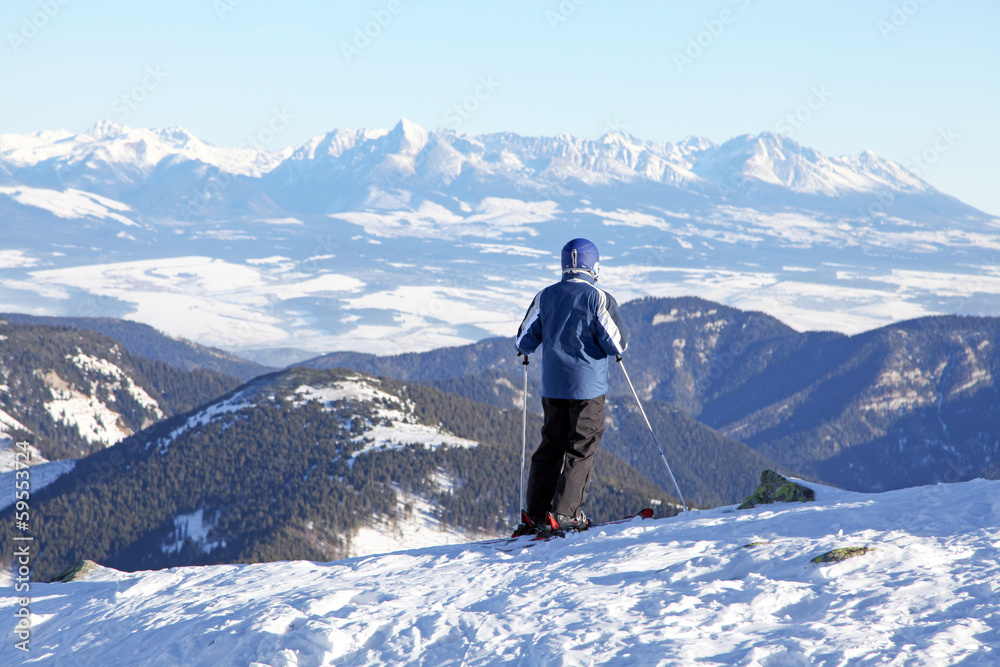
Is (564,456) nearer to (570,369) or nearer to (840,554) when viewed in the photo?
(570,369)

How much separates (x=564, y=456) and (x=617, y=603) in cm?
396

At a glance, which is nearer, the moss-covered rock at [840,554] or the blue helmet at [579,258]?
the moss-covered rock at [840,554]

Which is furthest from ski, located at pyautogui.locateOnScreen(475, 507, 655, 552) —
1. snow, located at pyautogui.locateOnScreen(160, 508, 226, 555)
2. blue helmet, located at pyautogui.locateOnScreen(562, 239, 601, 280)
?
snow, located at pyautogui.locateOnScreen(160, 508, 226, 555)

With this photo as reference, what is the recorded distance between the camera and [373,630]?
11.1 m

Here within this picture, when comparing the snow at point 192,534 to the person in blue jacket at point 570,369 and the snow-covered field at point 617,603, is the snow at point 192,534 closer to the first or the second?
the snow-covered field at point 617,603

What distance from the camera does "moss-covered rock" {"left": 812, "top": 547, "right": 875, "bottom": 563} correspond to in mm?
11977

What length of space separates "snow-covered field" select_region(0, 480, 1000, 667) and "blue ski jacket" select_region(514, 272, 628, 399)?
114 inches

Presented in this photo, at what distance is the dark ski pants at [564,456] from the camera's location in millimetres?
14891

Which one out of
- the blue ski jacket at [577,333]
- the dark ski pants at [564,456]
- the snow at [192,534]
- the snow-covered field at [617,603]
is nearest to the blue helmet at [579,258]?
the blue ski jacket at [577,333]

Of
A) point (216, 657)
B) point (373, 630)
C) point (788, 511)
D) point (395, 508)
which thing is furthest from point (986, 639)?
point (395, 508)

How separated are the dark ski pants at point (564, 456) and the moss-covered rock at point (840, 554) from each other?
166 inches

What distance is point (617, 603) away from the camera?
447 inches

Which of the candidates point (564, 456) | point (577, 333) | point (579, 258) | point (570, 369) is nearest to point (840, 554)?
point (564, 456)

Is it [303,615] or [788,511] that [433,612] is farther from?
[788,511]
